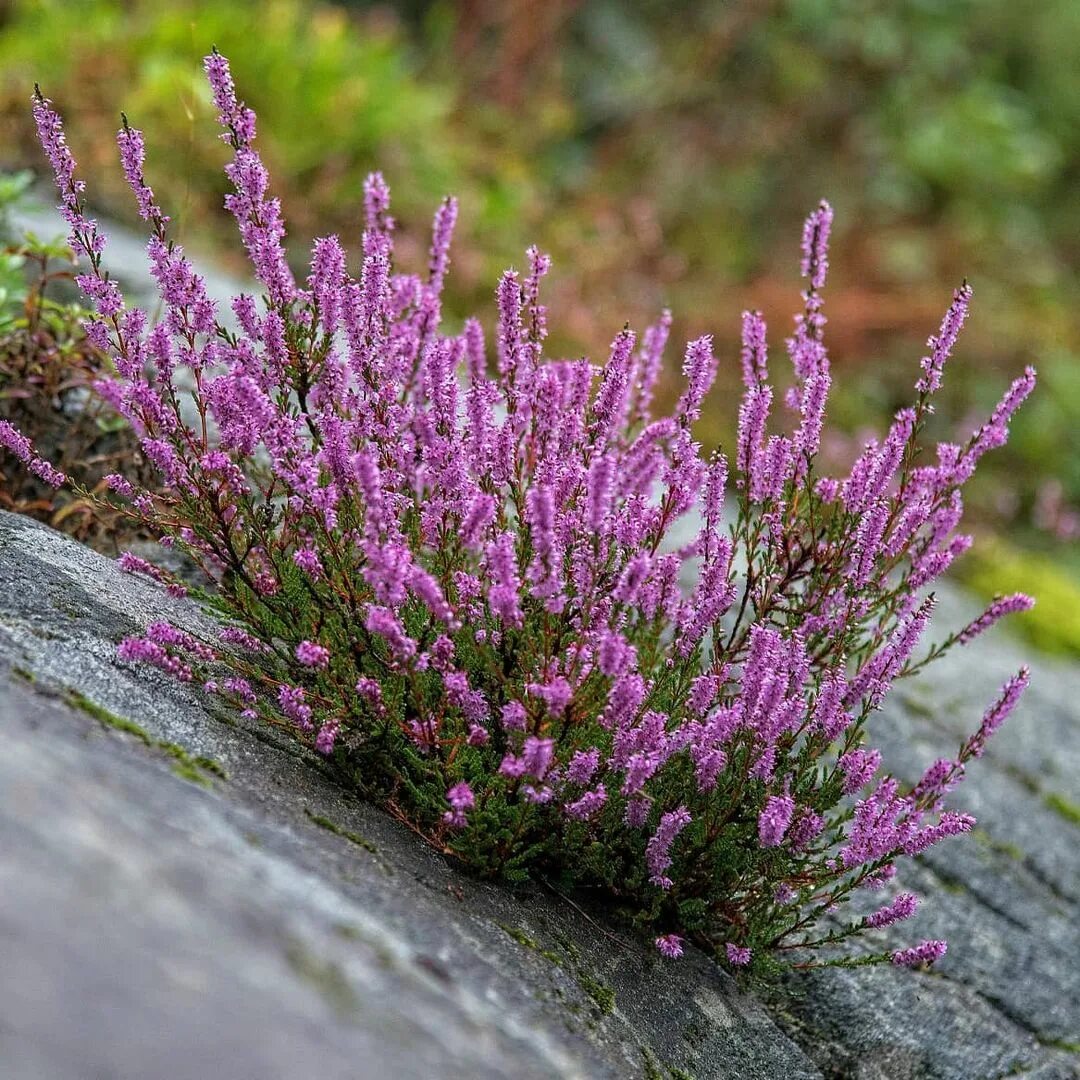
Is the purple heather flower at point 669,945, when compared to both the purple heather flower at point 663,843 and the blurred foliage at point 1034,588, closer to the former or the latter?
the purple heather flower at point 663,843

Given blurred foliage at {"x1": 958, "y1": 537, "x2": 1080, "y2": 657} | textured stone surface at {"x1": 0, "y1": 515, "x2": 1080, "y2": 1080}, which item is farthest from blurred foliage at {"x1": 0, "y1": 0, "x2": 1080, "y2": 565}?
textured stone surface at {"x1": 0, "y1": 515, "x2": 1080, "y2": 1080}

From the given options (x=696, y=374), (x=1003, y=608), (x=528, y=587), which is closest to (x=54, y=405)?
(x=528, y=587)

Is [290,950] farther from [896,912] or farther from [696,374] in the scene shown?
[696,374]

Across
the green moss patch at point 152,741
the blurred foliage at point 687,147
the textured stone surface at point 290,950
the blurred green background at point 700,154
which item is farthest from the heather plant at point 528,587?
the blurred foliage at point 687,147

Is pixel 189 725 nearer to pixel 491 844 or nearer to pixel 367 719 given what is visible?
pixel 367 719

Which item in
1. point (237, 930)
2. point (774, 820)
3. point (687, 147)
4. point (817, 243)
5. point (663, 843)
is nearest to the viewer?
point (237, 930)

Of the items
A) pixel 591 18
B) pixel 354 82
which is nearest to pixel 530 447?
pixel 354 82
